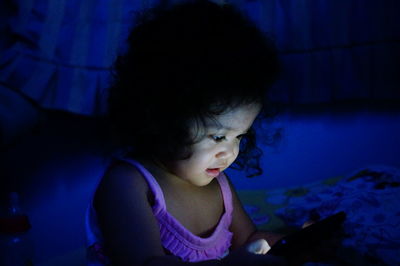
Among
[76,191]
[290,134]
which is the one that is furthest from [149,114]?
[290,134]

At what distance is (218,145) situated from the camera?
0.70 meters

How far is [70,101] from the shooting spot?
3.55ft

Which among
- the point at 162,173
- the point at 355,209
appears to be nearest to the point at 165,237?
the point at 162,173

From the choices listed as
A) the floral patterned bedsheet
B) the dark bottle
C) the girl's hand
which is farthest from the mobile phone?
the dark bottle

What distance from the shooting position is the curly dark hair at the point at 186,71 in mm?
680

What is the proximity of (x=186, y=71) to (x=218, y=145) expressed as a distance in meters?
0.13

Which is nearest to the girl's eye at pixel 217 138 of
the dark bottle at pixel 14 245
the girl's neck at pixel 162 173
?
the girl's neck at pixel 162 173

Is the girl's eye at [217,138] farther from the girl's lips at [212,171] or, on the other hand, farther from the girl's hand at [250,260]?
the girl's hand at [250,260]

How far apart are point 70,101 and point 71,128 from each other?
156 millimetres

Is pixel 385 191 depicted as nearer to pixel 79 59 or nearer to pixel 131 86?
pixel 131 86

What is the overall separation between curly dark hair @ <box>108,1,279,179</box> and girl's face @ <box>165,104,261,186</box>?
1 cm

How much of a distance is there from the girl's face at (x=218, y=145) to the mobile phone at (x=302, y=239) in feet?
0.52

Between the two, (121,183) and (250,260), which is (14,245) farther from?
(250,260)

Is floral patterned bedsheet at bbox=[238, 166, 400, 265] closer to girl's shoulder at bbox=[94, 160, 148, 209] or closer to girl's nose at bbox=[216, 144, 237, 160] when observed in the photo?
girl's nose at bbox=[216, 144, 237, 160]
